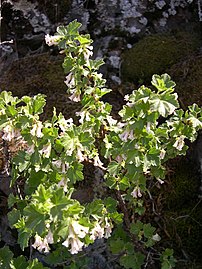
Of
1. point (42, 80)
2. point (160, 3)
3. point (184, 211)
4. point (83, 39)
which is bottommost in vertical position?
point (184, 211)

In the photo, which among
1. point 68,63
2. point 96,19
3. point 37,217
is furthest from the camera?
point 96,19

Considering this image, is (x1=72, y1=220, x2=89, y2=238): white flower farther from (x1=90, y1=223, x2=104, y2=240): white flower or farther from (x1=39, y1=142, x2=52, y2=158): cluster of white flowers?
(x1=39, y1=142, x2=52, y2=158): cluster of white flowers

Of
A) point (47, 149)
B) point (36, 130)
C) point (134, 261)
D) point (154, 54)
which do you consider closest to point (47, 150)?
point (47, 149)

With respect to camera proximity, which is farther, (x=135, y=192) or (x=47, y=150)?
(x=135, y=192)

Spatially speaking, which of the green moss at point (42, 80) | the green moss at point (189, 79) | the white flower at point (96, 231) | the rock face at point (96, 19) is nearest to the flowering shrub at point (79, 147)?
the white flower at point (96, 231)

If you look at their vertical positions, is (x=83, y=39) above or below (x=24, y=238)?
above

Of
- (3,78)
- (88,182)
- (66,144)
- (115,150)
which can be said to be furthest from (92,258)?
(3,78)

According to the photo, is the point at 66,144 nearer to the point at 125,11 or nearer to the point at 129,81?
the point at 129,81

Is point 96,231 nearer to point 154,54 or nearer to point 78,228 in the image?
point 78,228

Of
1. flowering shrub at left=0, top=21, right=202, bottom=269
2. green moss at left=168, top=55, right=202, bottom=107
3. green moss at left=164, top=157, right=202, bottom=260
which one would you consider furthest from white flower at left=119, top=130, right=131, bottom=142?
green moss at left=168, top=55, right=202, bottom=107

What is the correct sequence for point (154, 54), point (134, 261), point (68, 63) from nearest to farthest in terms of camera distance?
point (68, 63) < point (134, 261) < point (154, 54)
